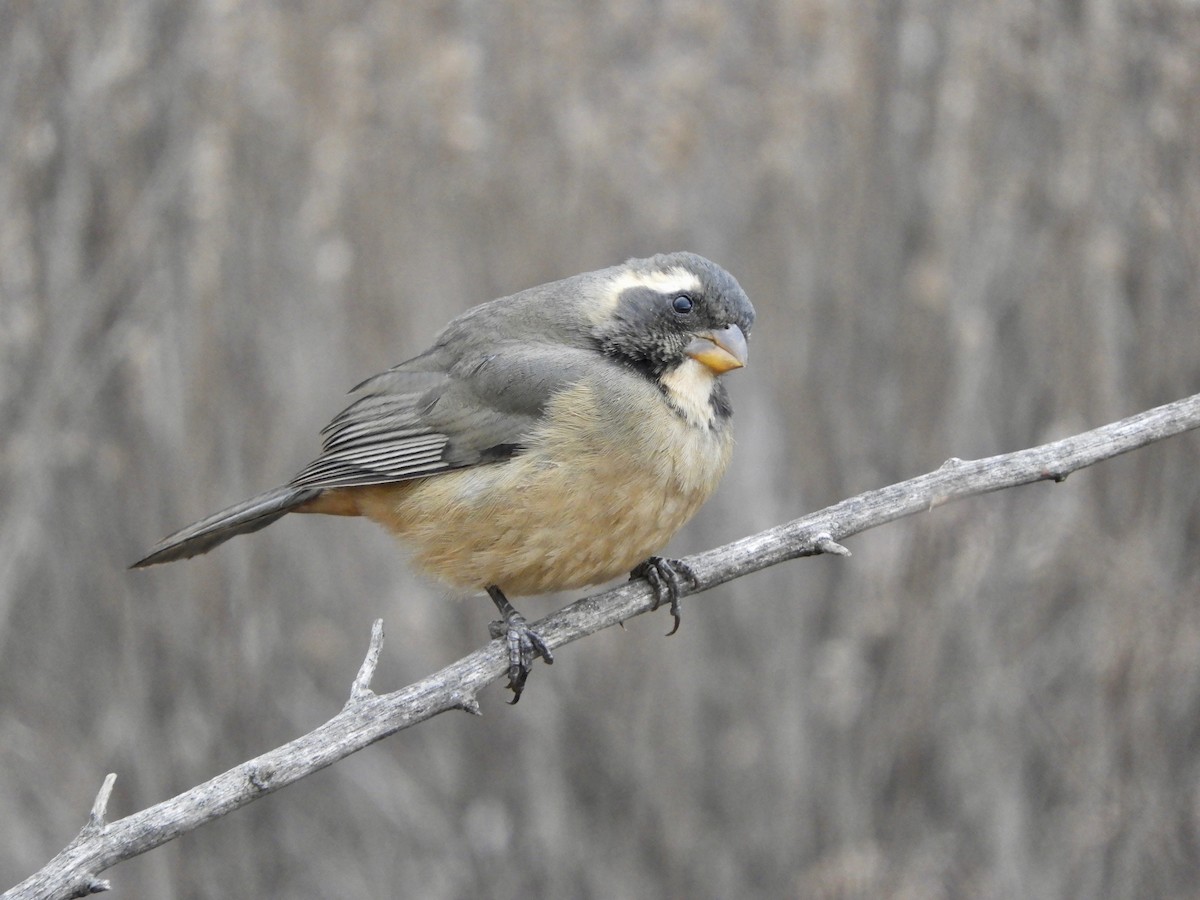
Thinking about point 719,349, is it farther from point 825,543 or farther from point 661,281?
point 825,543

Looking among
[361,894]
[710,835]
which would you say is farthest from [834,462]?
[361,894]

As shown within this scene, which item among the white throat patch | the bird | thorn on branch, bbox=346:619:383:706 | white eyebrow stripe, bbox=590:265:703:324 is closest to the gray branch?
thorn on branch, bbox=346:619:383:706

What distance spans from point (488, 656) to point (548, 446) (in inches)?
24.4

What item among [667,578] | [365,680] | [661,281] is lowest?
[365,680]

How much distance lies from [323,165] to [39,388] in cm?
141

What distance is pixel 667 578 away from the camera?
388 centimetres

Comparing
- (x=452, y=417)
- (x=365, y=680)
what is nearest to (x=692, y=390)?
(x=452, y=417)

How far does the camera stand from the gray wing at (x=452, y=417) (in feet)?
12.8

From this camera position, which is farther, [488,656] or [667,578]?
[667,578]

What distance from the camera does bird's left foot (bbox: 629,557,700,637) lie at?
384cm

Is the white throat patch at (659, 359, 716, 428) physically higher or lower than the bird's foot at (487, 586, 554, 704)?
higher

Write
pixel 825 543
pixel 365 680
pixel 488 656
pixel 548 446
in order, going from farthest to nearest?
pixel 548 446, pixel 488 656, pixel 825 543, pixel 365 680

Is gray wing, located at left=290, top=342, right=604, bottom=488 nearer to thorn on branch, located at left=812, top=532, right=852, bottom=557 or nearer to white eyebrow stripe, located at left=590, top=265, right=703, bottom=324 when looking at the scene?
white eyebrow stripe, located at left=590, top=265, right=703, bottom=324

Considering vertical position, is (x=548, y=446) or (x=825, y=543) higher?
(x=548, y=446)
